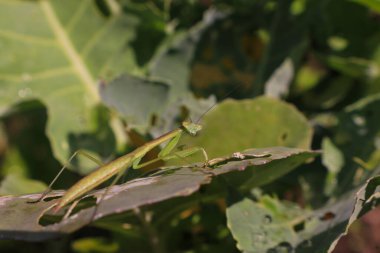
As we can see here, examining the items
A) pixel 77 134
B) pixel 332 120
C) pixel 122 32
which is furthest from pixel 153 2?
pixel 332 120

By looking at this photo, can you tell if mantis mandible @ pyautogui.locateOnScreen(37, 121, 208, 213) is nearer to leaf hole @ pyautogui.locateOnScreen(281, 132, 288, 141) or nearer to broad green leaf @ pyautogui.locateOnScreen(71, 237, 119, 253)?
leaf hole @ pyautogui.locateOnScreen(281, 132, 288, 141)

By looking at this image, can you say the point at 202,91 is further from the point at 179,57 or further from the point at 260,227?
the point at 260,227

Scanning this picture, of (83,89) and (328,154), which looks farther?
(83,89)

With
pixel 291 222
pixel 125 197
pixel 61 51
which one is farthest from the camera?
pixel 61 51

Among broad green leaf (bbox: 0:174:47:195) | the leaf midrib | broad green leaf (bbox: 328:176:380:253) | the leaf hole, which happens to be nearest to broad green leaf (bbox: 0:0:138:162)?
the leaf midrib

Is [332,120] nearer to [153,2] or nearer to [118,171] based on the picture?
[153,2]

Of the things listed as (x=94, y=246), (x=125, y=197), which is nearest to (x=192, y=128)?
(x=125, y=197)
